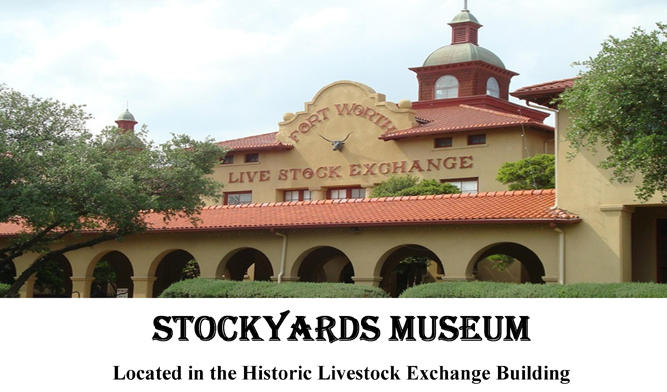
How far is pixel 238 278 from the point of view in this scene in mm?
33812

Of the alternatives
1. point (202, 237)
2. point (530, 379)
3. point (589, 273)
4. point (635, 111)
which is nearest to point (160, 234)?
point (202, 237)

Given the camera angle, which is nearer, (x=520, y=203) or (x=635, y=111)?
(x=635, y=111)

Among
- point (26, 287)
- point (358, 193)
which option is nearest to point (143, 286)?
point (26, 287)

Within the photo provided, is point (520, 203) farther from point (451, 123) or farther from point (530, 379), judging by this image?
point (451, 123)

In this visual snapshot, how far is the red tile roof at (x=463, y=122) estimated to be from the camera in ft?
127

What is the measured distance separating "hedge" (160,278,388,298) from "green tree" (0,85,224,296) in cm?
280

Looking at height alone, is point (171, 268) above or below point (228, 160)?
below

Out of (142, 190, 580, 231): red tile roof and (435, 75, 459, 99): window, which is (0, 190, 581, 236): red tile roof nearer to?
(142, 190, 580, 231): red tile roof

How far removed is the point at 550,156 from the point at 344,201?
9.83m

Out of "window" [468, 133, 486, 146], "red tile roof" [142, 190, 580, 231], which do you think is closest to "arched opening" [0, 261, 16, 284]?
"red tile roof" [142, 190, 580, 231]

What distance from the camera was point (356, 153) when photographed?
4269 cm

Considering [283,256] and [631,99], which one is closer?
[631,99]

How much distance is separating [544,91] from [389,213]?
5.21 meters

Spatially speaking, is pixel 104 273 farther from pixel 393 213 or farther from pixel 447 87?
pixel 447 87
